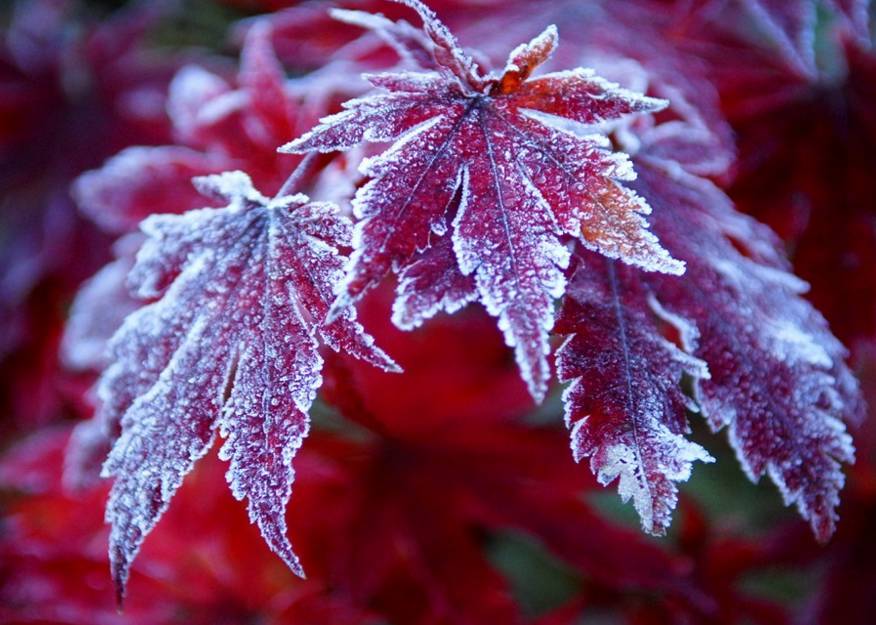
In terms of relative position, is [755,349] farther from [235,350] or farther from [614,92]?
[235,350]

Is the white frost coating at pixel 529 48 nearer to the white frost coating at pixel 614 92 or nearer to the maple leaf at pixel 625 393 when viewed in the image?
the white frost coating at pixel 614 92

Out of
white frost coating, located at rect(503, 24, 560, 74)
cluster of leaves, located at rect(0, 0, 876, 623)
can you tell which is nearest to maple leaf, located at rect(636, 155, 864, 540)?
cluster of leaves, located at rect(0, 0, 876, 623)

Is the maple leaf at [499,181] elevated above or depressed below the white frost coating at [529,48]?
below

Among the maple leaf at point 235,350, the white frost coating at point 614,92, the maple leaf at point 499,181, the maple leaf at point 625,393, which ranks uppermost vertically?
the white frost coating at point 614,92

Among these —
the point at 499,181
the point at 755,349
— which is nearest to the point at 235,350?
the point at 499,181

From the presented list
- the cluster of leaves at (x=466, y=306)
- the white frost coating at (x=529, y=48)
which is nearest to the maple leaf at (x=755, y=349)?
the cluster of leaves at (x=466, y=306)

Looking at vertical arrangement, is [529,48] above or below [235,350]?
above
